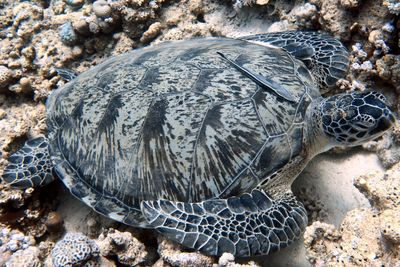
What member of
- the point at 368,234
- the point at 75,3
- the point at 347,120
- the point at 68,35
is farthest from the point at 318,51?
the point at 75,3

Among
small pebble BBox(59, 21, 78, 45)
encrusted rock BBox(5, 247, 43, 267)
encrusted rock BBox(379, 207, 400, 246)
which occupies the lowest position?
encrusted rock BBox(5, 247, 43, 267)

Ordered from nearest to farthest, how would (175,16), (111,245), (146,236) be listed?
(111,245)
(146,236)
(175,16)

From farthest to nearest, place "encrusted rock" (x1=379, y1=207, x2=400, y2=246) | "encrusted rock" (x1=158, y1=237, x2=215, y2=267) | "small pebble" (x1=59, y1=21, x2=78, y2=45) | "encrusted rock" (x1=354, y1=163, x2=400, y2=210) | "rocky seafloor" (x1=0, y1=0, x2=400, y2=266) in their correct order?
"small pebble" (x1=59, y1=21, x2=78, y2=45), "encrusted rock" (x1=158, y1=237, x2=215, y2=267), "rocky seafloor" (x1=0, y1=0, x2=400, y2=266), "encrusted rock" (x1=354, y1=163, x2=400, y2=210), "encrusted rock" (x1=379, y1=207, x2=400, y2=246)

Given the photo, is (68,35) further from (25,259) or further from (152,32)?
(25,259)

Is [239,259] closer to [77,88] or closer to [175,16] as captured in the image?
[77,88]

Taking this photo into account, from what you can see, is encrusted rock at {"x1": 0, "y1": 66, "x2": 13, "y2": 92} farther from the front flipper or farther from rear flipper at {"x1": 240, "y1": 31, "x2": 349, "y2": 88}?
rear flipper at {"x1": 240, "y1": 31, "x2": 349, "y2": 88}

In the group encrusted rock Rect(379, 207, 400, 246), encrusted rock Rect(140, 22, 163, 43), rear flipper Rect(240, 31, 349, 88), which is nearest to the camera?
encrusted rock Rect(379, 207, 400, 246)

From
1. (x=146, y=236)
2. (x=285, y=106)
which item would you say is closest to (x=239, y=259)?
(x=146, y=236)

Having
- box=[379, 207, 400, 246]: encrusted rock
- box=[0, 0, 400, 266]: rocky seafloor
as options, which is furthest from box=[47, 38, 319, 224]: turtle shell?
box=[379, 207, 400, 246]: encrusted rock
